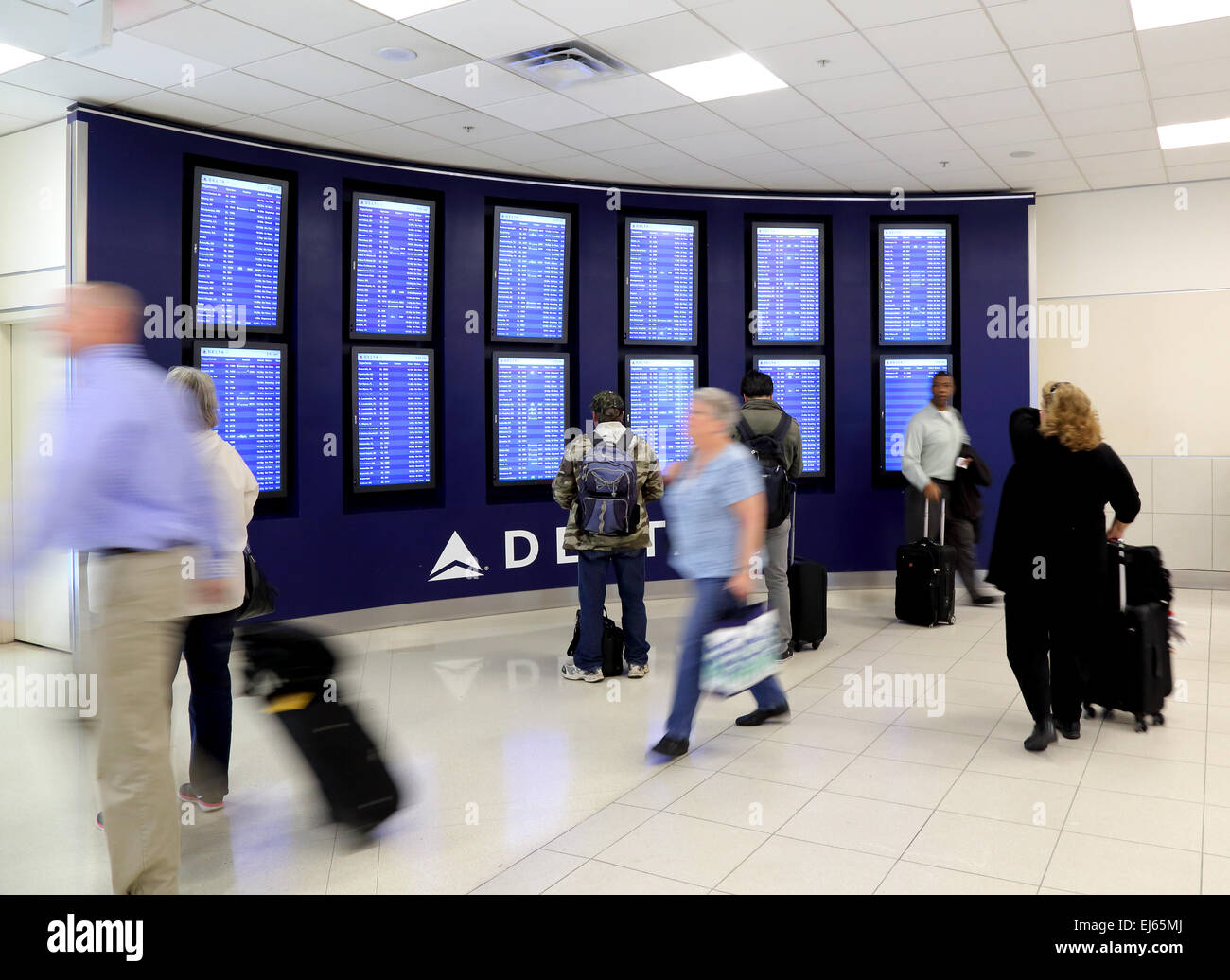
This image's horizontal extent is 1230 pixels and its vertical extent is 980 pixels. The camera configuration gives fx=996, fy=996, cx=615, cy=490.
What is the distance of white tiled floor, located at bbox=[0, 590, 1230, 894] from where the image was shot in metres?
2.85

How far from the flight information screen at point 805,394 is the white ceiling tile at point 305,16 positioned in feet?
13.8

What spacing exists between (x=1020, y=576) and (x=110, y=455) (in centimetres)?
316

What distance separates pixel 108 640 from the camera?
7.70 ft

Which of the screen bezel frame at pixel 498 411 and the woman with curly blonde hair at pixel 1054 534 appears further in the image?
the screen bezel frame at pixel 498 411

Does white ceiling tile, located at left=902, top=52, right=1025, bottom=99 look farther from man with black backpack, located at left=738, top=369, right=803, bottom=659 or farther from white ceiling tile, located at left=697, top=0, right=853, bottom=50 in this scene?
man with black backpack, located at left=738, top=369, right=803, bottom=659

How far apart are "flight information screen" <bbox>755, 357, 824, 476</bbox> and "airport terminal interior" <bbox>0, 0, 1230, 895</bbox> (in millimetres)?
35

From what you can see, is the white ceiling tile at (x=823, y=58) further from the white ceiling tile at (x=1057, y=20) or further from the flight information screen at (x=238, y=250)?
the flight information screen at (x=238, y=250)

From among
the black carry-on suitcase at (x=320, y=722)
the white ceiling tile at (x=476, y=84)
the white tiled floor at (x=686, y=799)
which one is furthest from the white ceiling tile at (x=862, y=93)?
the black carry-on suitcase at (x=320, y=722)

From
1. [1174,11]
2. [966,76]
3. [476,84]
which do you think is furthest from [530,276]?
[1174,11]

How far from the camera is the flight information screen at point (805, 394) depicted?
25.6 feet

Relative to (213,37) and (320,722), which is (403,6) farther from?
(320,722)

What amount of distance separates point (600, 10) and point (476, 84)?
110 cm

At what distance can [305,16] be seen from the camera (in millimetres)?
4234

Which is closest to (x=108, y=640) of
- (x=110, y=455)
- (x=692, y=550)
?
(x=110, y=455)
